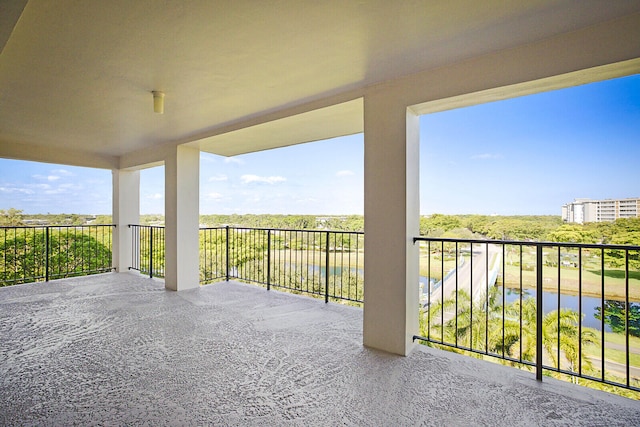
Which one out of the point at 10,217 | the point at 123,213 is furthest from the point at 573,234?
the point at 10,217

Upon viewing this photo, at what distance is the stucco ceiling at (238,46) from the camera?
150 centimetres

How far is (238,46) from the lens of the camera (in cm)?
187

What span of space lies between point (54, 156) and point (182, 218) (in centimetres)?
269

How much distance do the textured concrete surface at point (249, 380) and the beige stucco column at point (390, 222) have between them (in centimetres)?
26

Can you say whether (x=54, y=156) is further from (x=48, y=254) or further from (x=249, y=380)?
(x=249, y=380)

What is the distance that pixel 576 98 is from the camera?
27.5ft

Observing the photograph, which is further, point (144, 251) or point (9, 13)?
point (144, 251)

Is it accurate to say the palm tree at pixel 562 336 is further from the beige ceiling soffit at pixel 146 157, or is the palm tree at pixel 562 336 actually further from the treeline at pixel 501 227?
the beige ceiling soffit at pixel 146 157

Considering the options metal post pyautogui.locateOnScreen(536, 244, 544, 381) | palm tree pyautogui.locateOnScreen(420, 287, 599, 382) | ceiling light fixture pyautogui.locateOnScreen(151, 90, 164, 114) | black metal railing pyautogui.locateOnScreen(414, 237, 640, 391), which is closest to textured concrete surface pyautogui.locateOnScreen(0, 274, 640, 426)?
metal post pyautogui.locateOnScreen(536, 244, 544, 381)

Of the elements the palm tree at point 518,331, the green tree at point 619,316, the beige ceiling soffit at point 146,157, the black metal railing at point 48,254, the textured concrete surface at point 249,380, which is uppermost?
the beige ceiling soffit at point 146,157

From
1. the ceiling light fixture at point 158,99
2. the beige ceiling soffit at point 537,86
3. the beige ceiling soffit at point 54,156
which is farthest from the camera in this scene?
the beige ceiling soffit at point 54,156

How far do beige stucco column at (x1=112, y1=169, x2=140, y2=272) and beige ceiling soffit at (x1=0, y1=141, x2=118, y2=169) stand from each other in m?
0.29

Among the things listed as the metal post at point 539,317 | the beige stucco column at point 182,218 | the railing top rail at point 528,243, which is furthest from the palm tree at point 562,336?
the beige stucco column at point 182,218

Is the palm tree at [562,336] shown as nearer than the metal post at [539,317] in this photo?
No
